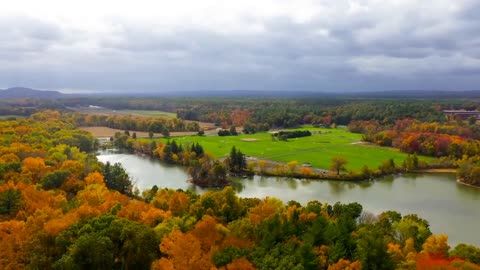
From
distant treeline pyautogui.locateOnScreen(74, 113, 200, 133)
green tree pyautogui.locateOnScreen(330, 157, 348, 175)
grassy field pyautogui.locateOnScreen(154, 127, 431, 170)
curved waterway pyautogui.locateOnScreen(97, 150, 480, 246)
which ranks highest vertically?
distant treeline pyautogui.locateOnScreen(74, 113, 200, 133)

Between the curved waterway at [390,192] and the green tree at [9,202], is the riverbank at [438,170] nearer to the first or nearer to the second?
the curved waterway at [390,192]

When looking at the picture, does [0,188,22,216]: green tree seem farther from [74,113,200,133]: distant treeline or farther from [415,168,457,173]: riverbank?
[74,113,200,133]: distant treeline

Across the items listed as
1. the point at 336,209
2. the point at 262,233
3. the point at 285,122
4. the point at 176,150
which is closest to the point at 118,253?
the point at 262,233

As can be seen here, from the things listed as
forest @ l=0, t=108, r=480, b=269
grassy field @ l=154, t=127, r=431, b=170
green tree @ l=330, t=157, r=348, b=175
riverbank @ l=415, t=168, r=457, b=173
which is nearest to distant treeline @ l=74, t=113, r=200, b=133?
grassy field @ l=154, t=127, r=431, b=170

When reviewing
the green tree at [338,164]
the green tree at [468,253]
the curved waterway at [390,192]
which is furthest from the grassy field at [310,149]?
the green tree at [468,253]

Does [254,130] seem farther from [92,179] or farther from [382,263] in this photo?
[382,263]

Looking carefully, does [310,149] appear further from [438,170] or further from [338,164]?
[438,170]

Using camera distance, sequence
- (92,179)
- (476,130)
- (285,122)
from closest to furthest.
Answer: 1. (92,179)
2. (476,130)
3. (285,122)
